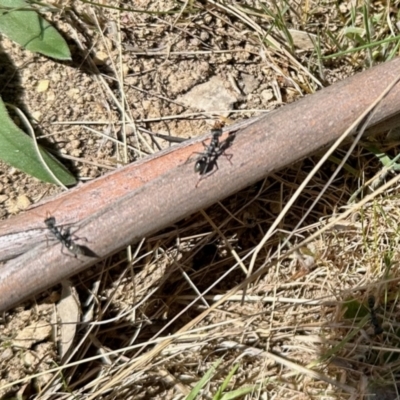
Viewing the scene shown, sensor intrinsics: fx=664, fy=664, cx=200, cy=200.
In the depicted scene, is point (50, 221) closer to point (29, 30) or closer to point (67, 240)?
point (67, 240)

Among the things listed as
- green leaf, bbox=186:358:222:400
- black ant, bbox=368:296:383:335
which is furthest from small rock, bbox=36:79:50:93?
black ant, bbox=368:296:383:335

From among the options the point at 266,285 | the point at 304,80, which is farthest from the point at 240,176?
the point at 304,80

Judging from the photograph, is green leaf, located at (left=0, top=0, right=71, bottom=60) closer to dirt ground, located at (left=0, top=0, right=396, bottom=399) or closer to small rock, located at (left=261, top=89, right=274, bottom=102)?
dirt ground, located at (left=0, top=0, right=396, bottom=399)

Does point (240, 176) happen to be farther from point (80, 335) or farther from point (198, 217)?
point (80, 335)

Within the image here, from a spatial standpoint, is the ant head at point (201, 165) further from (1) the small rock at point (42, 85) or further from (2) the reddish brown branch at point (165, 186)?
(1) the small rock at point (42, 85)

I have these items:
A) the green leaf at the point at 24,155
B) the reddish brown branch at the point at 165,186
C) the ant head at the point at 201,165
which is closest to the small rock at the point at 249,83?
the reddish brown branch at the point at 165,186

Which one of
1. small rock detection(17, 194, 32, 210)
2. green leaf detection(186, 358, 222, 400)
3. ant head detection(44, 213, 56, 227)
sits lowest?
green leaf detection(186, 358, 222, 400)
